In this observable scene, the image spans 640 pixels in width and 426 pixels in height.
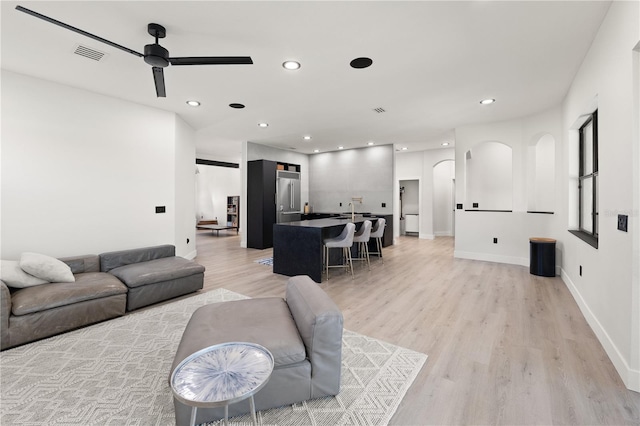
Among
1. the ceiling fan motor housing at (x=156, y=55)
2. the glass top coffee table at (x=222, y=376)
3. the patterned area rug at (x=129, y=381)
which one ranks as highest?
the ceiling fan motor housing at (x=156, y=55)

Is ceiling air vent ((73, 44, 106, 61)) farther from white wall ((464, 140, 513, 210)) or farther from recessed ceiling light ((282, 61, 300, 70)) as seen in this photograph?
white wall ((464, 140, 513, 210))

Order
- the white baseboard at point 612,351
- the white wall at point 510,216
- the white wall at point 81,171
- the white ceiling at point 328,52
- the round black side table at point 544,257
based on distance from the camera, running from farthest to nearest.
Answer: the white wall at point 510,216, the round black side table at point 544,257, the white wall at point 81,171, the white ceiling at point 328,52, the white baseboard at point 612,351

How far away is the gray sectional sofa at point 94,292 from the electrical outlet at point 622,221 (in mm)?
4253

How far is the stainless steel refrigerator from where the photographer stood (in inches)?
311

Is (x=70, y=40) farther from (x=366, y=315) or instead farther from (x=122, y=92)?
(x=366, y=315)

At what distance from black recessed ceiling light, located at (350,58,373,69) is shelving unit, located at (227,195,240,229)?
8414mm

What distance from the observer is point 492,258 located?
226 inches

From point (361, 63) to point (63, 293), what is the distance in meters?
3.85

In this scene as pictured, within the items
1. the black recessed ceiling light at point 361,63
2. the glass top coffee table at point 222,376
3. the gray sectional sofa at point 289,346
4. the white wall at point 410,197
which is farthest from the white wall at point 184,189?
the white wall at point 410,197

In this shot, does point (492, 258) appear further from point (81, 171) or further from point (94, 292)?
point (81, 171)

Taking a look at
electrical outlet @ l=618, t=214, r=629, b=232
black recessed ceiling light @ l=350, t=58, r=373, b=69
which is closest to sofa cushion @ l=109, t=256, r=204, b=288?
black recessed ceiling light @ l=350, t=58, r=373, b=69

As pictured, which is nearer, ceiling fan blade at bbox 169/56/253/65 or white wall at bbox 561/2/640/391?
white wall at bbox 561/2/640/391

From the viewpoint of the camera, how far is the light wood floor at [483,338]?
67.1 inches

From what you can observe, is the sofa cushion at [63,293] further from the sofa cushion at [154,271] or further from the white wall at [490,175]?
the white wall at [490,175]
